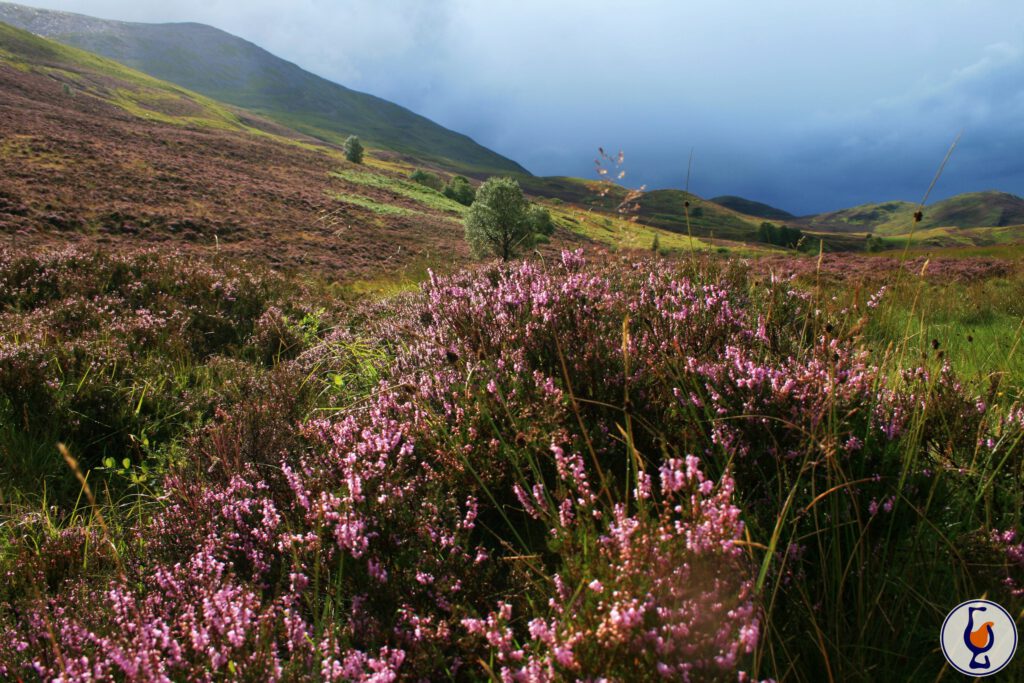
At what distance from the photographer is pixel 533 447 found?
2.04m

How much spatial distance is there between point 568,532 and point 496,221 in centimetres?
1481

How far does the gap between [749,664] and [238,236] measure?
1219cm

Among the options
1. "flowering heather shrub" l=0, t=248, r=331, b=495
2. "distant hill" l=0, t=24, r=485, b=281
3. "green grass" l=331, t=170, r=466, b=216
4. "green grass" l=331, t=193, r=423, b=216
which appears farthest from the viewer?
"green grass" l=331, t=170, r=466, b=216

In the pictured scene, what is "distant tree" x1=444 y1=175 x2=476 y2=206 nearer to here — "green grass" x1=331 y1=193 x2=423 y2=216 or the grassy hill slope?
the grassy hill slope

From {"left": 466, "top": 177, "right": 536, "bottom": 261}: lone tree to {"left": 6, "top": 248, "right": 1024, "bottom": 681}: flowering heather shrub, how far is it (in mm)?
12800

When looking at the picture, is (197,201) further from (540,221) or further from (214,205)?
(540,221)

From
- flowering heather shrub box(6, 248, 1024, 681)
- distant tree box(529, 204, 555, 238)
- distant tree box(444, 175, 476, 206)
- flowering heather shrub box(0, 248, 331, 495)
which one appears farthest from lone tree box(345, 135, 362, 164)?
flowering heather shrub box(6, 248, 1024, 681)

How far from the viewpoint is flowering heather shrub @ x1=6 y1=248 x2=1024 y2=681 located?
119 cm

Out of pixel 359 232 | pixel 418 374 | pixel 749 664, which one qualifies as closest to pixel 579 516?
pixel 749 664

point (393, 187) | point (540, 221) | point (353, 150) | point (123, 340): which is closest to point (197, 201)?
point (123, 340)

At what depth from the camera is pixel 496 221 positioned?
15.6m

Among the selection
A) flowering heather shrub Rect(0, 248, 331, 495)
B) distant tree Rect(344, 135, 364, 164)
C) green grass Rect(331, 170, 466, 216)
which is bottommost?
flowering heather shrub Rect(0, 248, 331, 495)

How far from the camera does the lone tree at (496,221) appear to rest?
50.4 ft

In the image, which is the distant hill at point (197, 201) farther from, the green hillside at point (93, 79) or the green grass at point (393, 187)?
the green hillside at point (93, 79)
